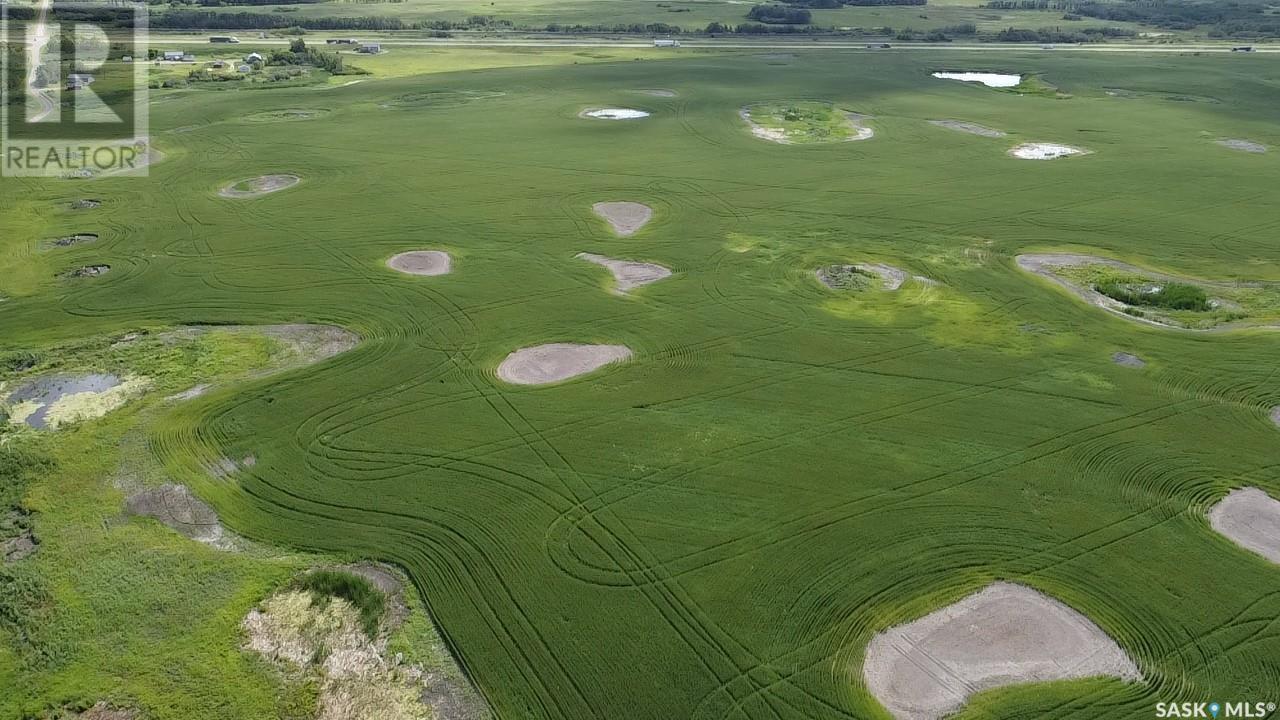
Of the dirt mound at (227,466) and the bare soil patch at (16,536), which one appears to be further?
the dirt mound at (227,466)

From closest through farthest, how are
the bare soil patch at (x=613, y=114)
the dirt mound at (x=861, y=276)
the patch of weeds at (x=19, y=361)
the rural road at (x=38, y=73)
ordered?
1. the patch of weeds at (x=19, y=361)
2. the dirt mound at (x=861, y=276)
3. the rural road at (x=38, y=73)
4. the bare soil patch at (x=613, y=114)

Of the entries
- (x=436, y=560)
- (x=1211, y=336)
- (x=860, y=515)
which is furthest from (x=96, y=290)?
(x=1211, y=336)

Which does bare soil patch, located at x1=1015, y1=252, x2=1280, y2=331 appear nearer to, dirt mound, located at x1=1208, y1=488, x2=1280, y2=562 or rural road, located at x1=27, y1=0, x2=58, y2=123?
dirt mound, located at x1=1208, y1=488, x2=1280, y2=562

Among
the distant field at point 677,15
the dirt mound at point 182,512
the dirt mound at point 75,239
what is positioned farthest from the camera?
the distant field at point 677,15

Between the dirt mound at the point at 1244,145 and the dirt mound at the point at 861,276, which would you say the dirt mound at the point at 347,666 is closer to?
the dirt mound at the point at 861,276

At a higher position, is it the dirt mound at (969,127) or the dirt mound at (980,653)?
the dirt mound at (969,127)

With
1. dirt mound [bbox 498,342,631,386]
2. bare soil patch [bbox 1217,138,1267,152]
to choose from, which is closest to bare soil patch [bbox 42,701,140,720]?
dirt mound [bbox 498,342,631,386]

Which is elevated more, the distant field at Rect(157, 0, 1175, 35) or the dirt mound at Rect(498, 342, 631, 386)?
the distant field at Rect(157, 0, 1175, 35)

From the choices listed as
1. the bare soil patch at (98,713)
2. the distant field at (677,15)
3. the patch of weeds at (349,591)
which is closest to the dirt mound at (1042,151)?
the patch of weeds at (349,591)
